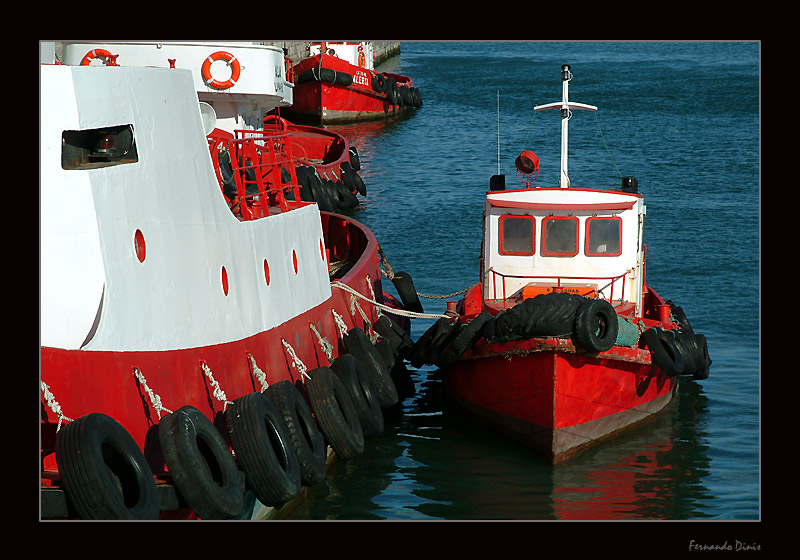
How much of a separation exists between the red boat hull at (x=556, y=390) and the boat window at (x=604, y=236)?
5.49 ft

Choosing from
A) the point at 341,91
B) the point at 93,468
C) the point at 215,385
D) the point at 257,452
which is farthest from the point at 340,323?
the point at 341,91

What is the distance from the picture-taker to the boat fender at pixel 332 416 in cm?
1184

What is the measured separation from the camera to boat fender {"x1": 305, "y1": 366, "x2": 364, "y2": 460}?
1184cm

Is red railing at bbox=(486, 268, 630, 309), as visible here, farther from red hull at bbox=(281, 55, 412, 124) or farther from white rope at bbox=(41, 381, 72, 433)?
red hull at bbox=(281, 55, 412, 124)

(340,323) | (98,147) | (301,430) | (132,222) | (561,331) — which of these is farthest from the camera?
(340,323)

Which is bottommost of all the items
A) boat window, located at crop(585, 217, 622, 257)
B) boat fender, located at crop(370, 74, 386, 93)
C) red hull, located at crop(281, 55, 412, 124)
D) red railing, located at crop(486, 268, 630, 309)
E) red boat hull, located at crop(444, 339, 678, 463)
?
red boat hull, located at crop(444, 339, 678, 463)

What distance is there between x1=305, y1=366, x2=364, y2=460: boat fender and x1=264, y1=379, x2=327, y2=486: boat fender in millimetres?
504

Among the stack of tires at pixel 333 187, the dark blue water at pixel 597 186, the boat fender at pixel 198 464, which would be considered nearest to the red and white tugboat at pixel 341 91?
the dark blue water at pixel 597 186

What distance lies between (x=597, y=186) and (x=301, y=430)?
21.9 meters

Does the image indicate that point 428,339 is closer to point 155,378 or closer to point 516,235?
point 516,235

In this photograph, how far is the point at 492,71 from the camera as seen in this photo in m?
51.1

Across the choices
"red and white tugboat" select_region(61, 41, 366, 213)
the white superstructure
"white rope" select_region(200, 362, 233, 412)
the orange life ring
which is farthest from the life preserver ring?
"white rope" select_region(200, 362, 233, 412)

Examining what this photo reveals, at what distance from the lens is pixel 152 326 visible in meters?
9.25

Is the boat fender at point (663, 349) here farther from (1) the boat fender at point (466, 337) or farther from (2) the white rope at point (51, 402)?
(2) the white rope at point (51, 402)
